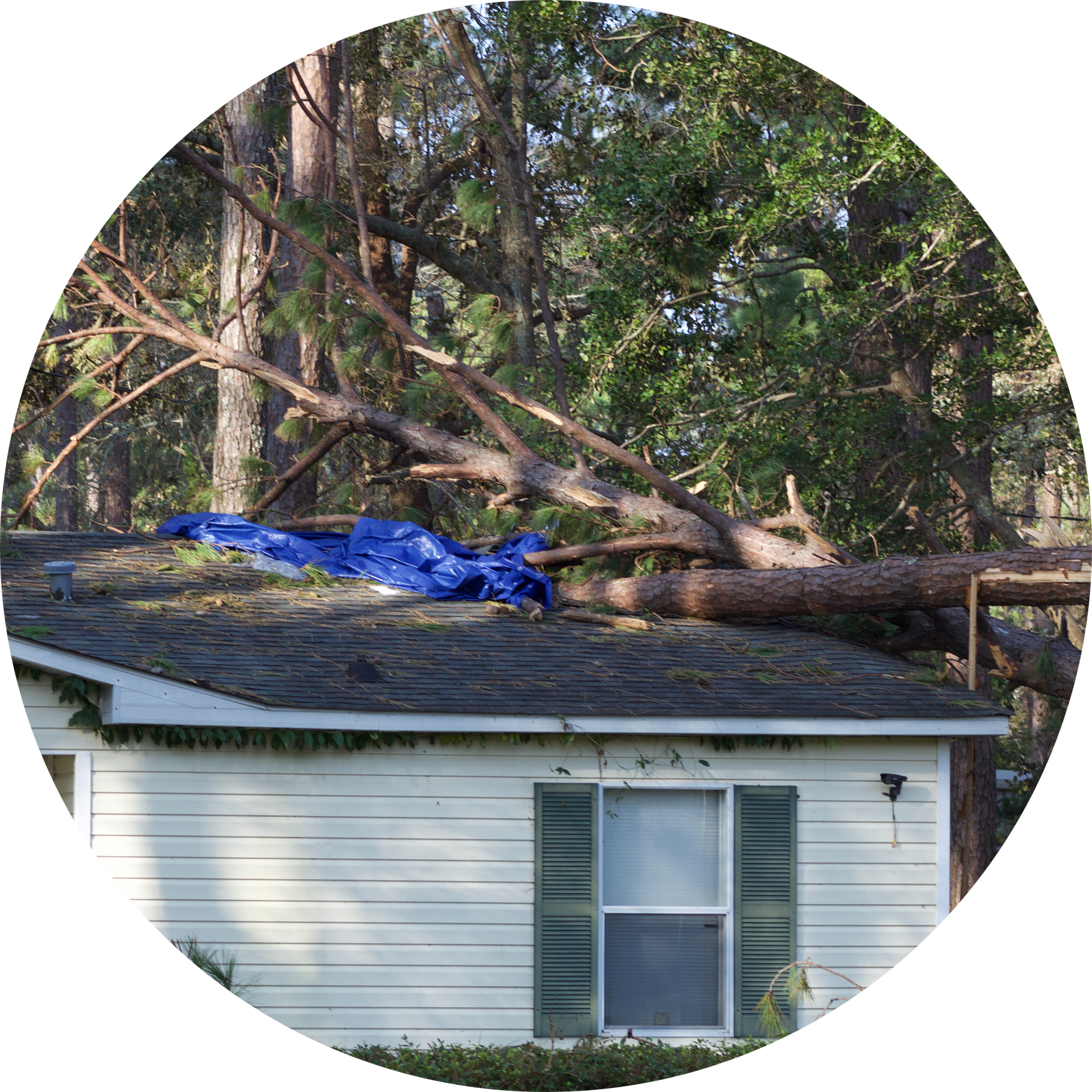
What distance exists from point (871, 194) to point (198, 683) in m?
8.91

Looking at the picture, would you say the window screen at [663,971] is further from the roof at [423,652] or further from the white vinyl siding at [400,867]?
the roof at [423,652]

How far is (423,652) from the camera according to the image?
25.3ft

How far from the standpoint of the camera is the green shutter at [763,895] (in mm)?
6793

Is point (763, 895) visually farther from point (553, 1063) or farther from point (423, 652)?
point (423, 652)

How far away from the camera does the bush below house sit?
20.4 feet

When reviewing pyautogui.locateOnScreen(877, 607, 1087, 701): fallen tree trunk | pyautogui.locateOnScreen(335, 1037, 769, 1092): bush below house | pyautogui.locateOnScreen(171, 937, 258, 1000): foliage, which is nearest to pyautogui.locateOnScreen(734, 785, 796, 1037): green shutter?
pyautogui.locateOnScreen(335, 1037, 769, 1092): bush below house

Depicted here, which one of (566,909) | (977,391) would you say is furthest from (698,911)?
(977,391)

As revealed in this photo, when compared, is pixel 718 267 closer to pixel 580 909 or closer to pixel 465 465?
pixel 465 465

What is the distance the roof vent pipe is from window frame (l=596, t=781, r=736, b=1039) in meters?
3.92

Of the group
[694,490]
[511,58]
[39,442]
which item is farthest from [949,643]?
[39,442]

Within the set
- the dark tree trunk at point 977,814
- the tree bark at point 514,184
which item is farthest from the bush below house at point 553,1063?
the tree bark at point 514,184

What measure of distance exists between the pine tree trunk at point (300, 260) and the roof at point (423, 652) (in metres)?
5.09

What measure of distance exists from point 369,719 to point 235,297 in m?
10.1

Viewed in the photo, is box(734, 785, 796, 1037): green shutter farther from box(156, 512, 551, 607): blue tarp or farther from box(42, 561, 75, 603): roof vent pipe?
box(42, 561, 75, 603): roof vent pipe
